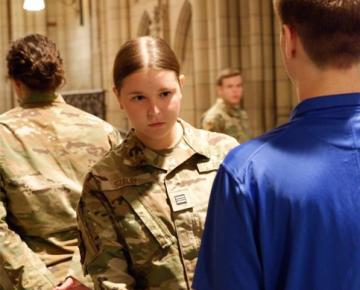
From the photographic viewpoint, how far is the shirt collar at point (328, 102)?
48.5 inches

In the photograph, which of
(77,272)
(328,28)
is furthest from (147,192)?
(328,28)

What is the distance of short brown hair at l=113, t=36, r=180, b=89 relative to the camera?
6.25ft

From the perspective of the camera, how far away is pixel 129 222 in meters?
1.86

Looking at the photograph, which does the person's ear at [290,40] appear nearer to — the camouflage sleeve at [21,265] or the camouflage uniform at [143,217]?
the camouflage uniform at [143,217]

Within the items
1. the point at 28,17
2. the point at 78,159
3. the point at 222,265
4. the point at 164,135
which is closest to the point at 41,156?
the point at 78,159

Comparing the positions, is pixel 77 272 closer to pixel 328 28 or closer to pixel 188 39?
pixel 328 28

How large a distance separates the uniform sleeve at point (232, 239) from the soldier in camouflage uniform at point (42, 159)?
1319mm

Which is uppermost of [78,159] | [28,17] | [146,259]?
[28,17]

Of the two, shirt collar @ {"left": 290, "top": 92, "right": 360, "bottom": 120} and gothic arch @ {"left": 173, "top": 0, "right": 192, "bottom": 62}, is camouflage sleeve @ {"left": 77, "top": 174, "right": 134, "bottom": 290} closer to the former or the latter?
shirt collar @ {"left": 290, "top": 92, "right": 360, "bottom": 120}

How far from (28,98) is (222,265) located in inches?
62.5

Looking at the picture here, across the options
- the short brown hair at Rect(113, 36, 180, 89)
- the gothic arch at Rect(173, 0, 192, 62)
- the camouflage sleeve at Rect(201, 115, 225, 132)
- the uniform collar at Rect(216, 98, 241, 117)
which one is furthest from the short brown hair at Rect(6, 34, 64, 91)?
the gothic arch at Rect(173, 0, 192, 62)

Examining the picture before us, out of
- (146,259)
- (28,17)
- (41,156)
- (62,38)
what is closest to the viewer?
(146,259)

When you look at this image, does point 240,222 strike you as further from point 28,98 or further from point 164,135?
point 28,98

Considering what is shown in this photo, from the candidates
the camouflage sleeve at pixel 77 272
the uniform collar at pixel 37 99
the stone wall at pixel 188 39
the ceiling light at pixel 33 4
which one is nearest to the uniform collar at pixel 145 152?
the camouflage sleeve at pixel 77 272
